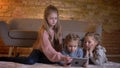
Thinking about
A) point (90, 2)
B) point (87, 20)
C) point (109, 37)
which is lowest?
point (109, 37)

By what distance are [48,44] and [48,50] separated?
0.06 metres

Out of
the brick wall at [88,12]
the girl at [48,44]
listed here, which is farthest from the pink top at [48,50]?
the brick wall at [88,12]

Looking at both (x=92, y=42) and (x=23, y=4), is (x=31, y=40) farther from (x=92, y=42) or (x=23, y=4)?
(x=92, y=42)

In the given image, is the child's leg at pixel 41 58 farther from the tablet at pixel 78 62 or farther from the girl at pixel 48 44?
the tablet at pixel 78 62

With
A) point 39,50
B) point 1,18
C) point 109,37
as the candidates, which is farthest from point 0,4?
point 39,50

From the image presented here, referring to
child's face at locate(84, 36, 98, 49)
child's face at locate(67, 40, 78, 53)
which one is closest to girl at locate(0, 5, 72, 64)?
child's face at locate(67, 40, 78, 53)

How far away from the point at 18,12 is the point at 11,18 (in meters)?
0.21

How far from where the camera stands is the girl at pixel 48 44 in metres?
2.48

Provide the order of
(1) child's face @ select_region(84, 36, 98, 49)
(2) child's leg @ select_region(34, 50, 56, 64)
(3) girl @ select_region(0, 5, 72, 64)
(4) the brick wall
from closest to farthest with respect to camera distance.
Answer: (3) girl @ select_region(0, 5, 72, 64) → (2) child's leg @ select_region(34, 50, 56, 64) → (1) child's face @ select_region(84, 36, 98, 49) → (4) the brick wall

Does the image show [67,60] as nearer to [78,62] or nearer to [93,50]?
[78,62]

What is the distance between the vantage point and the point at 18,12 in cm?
573

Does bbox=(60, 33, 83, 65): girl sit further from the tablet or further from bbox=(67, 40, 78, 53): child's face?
the tablet

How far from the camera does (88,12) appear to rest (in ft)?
19.6

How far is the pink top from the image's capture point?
244 centimetres
